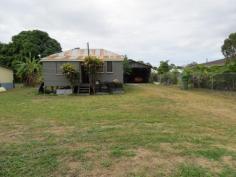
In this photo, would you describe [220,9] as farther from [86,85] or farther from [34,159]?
[34,159]

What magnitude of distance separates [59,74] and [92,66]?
9.81 ft

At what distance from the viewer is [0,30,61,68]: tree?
34.3 metres

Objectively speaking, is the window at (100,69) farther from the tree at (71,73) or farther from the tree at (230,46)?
the tree at (230,46)

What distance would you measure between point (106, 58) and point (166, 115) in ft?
38.4

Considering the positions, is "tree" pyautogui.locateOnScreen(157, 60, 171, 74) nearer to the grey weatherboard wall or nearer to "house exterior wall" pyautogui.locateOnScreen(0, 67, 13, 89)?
the grey weatherboard wall

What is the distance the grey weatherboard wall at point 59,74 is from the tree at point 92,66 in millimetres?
824

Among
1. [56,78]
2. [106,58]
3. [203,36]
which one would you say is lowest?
[56,78]

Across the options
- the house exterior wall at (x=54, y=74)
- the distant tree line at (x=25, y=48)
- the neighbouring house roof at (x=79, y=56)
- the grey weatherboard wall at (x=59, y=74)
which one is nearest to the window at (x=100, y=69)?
the grey weatherboard wall at (x=59, y=74)

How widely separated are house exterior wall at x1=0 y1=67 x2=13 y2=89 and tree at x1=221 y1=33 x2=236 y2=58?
2774 cm

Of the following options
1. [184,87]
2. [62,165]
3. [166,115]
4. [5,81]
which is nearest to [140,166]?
[62,165]

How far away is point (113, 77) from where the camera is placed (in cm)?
1980

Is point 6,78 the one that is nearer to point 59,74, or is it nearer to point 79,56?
point 59,74

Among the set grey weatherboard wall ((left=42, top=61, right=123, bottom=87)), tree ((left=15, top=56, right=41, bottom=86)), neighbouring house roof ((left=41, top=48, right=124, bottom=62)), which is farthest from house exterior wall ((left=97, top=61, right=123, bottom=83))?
tree ((left=15, top=56, right=41, bottom=86))

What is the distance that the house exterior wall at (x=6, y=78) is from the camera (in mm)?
27016
